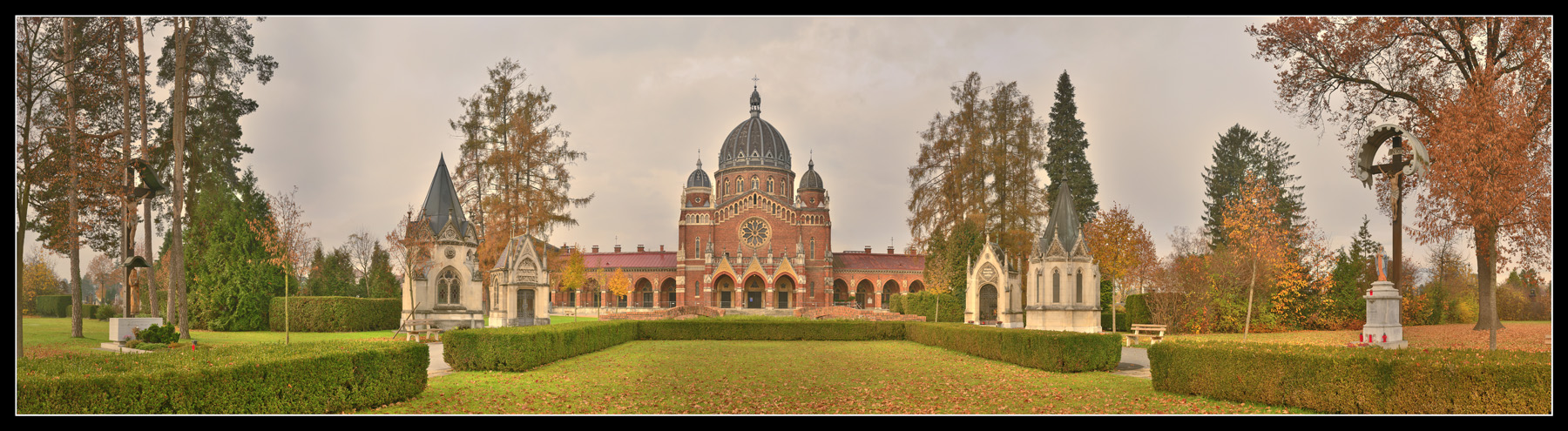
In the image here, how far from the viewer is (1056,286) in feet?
82.3

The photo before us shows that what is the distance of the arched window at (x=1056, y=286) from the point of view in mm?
25000

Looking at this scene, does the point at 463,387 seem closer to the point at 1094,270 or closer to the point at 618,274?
the point at 1094,270

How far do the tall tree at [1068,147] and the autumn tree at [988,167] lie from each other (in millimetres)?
5417

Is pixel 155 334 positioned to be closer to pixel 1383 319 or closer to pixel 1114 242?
pixel 1383 319

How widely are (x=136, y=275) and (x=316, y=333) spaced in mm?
10283

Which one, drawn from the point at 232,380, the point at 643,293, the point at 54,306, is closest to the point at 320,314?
the point at 232,380

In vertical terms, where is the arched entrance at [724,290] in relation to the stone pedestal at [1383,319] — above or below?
below

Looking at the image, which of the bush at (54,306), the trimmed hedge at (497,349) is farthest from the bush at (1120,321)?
the bush at (54,306)

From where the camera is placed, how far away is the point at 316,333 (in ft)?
92.9

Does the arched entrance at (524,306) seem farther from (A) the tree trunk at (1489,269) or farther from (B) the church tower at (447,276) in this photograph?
(A) the tree trunk at (1489,269)

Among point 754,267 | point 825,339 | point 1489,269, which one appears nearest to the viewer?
point 1489,269

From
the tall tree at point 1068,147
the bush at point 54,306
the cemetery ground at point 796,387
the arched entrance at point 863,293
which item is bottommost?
the arched entrance at point 863,293

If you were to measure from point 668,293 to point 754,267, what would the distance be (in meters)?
8.30

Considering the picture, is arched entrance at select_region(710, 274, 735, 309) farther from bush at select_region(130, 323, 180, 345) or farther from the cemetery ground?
bush at select_region(130, 323, 180, 345)
